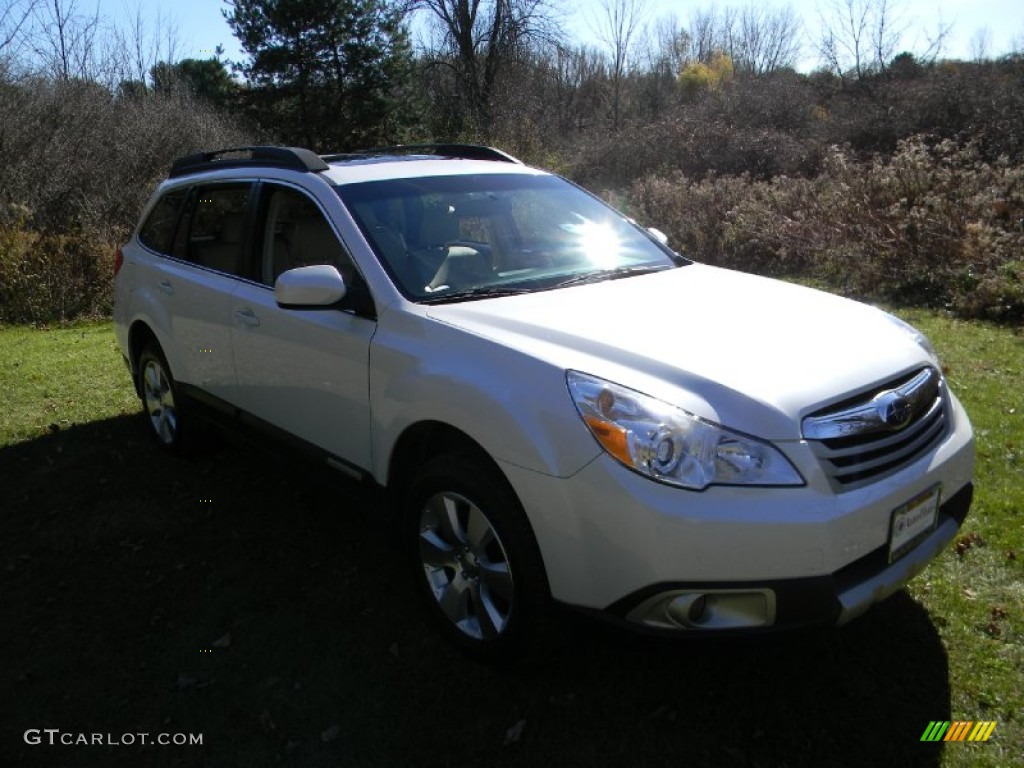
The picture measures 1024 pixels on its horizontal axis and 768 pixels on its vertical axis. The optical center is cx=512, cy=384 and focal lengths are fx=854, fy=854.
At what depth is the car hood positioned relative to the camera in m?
2.57

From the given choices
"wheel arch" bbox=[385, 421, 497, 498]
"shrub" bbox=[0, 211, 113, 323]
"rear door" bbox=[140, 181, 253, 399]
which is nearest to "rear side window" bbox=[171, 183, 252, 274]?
"rear door" bbox=[140, 181, 253, 399]

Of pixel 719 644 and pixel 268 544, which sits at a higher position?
pixel 719 644

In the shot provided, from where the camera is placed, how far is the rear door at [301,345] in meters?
3.52

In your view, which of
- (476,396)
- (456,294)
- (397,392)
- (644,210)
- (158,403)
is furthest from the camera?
(644,210)

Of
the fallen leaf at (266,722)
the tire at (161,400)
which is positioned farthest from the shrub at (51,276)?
the fallen leaf at (266,722)

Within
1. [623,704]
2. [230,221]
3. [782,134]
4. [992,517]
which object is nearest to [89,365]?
[230,221]

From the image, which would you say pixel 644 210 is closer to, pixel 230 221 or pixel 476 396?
pixel 230 221

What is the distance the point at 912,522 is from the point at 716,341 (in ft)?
2.79

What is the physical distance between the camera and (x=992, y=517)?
13.5ft

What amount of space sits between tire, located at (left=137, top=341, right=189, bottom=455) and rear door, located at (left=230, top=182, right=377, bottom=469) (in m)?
1.06

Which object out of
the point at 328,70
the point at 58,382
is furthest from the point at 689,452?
the point at 328,70

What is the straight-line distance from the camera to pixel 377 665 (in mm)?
3283

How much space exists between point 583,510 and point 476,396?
1.89ft

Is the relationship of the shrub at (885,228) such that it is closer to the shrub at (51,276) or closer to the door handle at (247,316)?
the door handle at (247,316)
